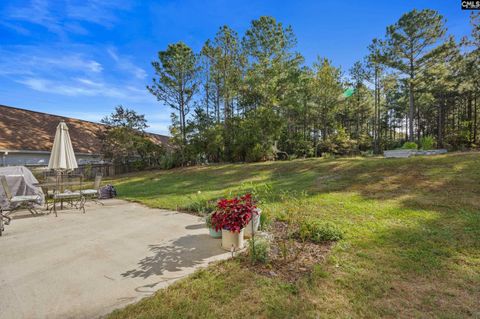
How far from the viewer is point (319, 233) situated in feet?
10.8

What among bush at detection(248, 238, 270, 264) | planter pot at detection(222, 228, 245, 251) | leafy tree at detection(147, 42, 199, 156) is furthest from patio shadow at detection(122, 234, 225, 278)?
leafy tree at detection(147, 42, 199, 156)

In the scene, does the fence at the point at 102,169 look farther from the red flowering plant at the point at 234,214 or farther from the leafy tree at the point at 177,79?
the red flowering plant at the point at 234,214

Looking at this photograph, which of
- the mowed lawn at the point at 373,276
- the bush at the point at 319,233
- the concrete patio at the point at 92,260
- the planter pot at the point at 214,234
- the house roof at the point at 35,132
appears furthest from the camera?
the house roof at the point at 35,132

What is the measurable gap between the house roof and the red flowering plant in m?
15.5

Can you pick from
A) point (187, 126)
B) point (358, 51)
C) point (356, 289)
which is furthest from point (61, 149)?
point (358, 51)

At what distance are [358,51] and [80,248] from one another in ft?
79.2

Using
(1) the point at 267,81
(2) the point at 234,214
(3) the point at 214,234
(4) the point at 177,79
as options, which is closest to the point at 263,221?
(3) the point at 214,234

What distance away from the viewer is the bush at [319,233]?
10.6 feet

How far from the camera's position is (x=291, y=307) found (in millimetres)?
1889

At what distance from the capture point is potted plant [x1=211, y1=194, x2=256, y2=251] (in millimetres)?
2896

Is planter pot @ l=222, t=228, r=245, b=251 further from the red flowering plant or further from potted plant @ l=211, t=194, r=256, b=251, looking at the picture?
the red flowering plant

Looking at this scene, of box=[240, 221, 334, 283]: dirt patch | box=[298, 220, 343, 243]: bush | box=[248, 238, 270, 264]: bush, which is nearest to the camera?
box=[240, 221, 334, 283]: dirt patch

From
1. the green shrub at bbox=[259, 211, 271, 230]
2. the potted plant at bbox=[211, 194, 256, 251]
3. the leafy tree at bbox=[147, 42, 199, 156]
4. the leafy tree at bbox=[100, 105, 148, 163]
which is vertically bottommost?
the green shrub at bbox=[259, 211, 271, 230]

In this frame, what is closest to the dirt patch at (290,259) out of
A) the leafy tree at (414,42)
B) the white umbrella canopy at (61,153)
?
the white umbrella canopy at (61,153)
